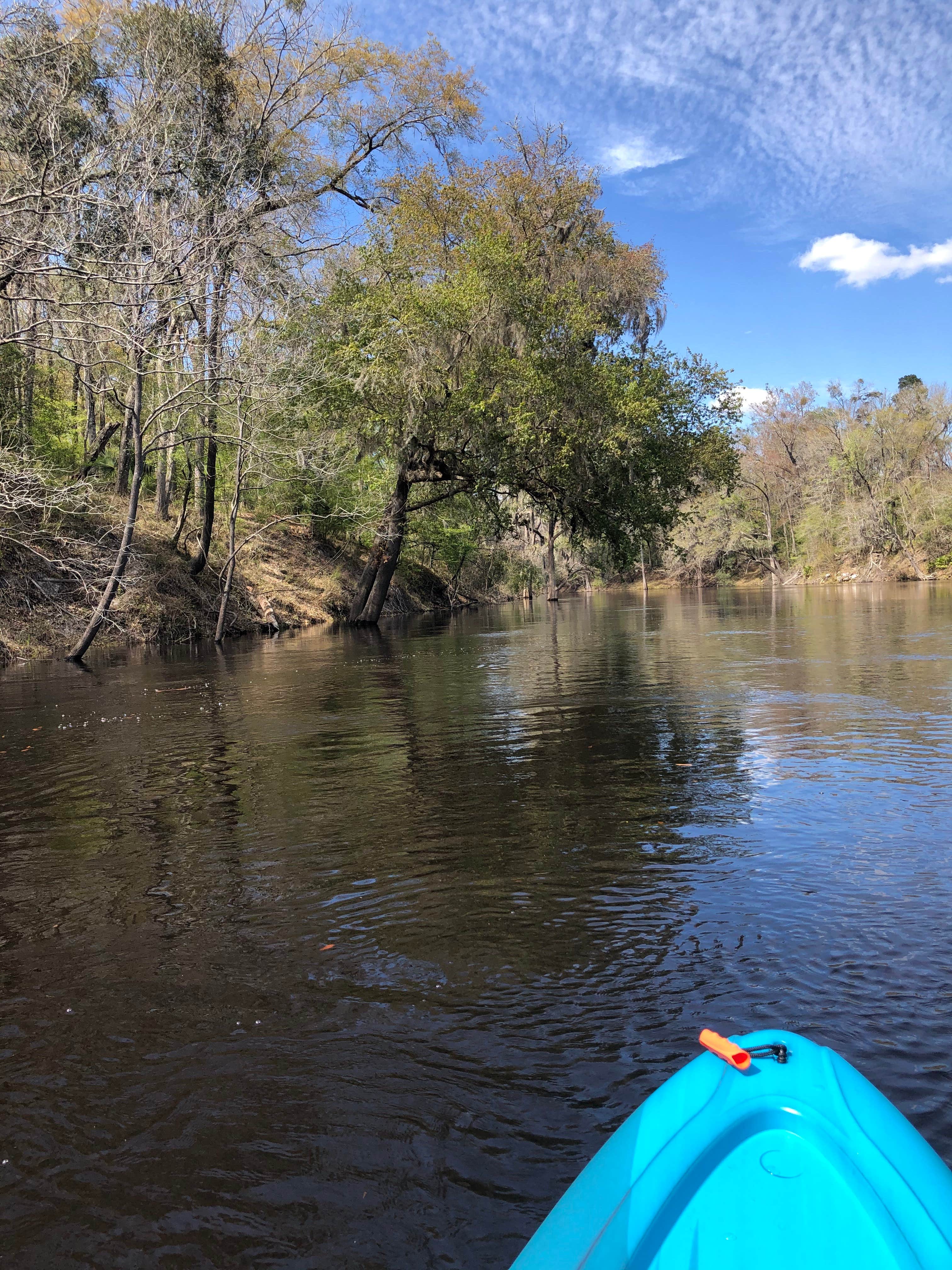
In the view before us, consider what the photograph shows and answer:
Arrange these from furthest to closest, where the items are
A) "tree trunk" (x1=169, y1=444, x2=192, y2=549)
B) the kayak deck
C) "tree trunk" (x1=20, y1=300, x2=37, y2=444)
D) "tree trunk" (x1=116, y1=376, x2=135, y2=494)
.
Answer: "tree trunk" (x1=169, y1=444, x2=192, y2=549)
"tree trunk" (x1=20, y1=300, x2=37, y2=444)
"tree trunk" (x1=116, y1=376, x2=135, y2=494)
the kayak deck

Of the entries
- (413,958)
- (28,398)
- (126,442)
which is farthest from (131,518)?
(413,958)

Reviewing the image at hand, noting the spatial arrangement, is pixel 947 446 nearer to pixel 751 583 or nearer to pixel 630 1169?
pixel 751 583

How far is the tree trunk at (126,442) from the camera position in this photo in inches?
768

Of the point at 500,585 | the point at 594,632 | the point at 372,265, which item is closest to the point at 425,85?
the point at 372,265

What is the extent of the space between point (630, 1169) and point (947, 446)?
70.2 metres

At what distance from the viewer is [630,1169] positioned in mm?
1987

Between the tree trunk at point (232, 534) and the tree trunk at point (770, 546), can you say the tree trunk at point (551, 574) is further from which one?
the tree trunk at point (770, 546)

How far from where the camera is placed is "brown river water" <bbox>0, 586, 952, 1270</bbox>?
270 cm

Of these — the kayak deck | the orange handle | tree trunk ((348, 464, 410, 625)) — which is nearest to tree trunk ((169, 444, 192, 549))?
tree trunk ((348, 464, 410, 625))

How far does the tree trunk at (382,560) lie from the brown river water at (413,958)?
18341 mm

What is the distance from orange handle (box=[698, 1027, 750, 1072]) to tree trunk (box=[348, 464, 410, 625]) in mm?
25967

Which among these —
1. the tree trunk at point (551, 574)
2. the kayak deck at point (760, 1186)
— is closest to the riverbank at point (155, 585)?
the tree trunk at point (551, 574)

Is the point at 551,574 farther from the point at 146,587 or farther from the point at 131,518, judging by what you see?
the point at 131,518

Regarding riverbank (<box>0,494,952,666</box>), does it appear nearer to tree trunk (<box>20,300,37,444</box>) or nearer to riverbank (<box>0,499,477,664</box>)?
riverbank (<box>0,499,477,664</box>)
